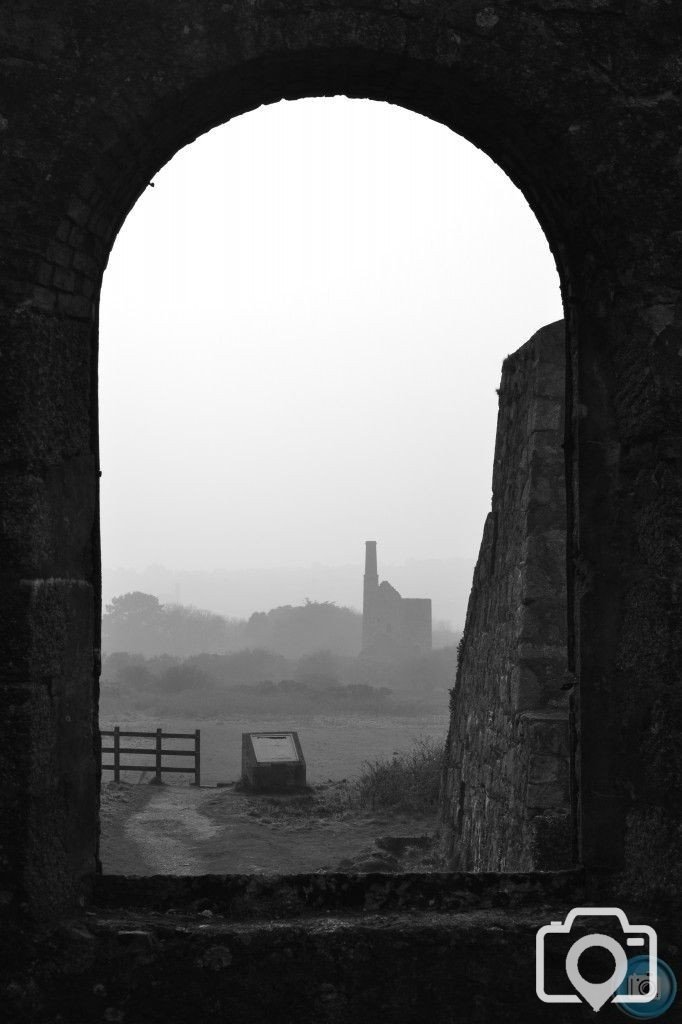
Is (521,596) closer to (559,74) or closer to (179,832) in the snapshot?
(559,74)

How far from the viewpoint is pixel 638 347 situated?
2.71 metres

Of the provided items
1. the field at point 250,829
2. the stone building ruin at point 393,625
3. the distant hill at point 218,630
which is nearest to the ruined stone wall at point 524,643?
the field at point 250,829

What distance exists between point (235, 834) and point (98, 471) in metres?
8.07

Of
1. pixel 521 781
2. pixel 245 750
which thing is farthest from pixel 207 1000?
pixel 245 750

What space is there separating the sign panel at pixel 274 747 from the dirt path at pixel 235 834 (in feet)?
2.13

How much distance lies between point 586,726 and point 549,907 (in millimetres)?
507

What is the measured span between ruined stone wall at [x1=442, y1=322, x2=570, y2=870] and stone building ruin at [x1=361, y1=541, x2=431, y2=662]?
4054 cm

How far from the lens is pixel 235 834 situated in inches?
397

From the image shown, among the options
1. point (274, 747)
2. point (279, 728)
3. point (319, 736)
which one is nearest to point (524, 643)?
point (274, 747)

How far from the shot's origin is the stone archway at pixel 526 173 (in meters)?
2.57

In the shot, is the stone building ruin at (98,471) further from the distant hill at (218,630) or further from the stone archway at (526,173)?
the distant hill at (218,630)

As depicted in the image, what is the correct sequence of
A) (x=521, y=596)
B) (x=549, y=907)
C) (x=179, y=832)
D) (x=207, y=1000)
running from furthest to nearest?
(x=179, y=832) < (x=521, y=596) < (x=549, y=907) < (x=207, y=1000)

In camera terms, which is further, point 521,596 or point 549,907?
point 521,596

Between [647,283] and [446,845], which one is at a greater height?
[647,283]
